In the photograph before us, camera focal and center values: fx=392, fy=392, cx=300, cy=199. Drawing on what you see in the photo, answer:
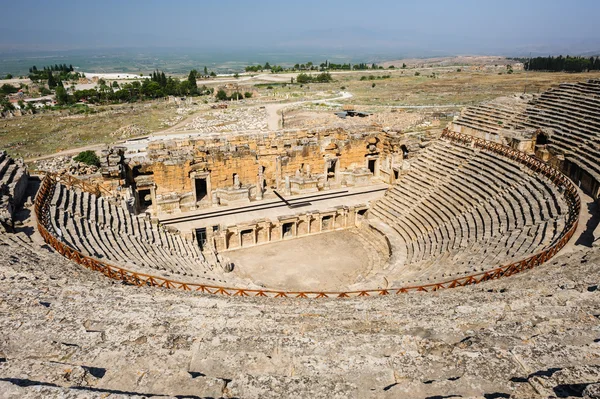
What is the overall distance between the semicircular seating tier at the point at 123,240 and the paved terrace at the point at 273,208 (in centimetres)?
213

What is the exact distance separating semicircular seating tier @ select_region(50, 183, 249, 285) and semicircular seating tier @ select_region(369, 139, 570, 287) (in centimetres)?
808

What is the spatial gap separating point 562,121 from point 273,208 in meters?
18.8

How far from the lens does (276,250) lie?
22.0 m

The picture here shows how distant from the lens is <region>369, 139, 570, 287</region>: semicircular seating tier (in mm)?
14906

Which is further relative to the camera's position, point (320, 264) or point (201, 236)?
point (201, 236)

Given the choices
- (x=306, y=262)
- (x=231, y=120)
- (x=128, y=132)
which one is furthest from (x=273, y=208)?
(x=128, y=132)

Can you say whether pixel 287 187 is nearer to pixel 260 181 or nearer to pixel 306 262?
pixel 260 181

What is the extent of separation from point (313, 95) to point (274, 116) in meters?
22.3

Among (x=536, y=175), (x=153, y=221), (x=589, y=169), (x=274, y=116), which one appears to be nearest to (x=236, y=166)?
(x=153, y=221)

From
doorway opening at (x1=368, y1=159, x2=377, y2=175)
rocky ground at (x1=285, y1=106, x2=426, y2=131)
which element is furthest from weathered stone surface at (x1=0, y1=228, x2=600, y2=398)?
rocky ground at (x1=285, y1=106, x2=426, y2=131)

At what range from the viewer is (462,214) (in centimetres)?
1986

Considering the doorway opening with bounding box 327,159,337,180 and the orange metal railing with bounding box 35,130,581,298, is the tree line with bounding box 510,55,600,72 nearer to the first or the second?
the doorway opening with bounding box 327,159,337,180

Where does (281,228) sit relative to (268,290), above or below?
below

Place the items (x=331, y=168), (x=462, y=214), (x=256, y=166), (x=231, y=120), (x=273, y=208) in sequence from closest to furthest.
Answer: (x=462, y=214), (x=273, y=208), (x=256, y=166), (x=331, y=168), (x=231, y=120)
